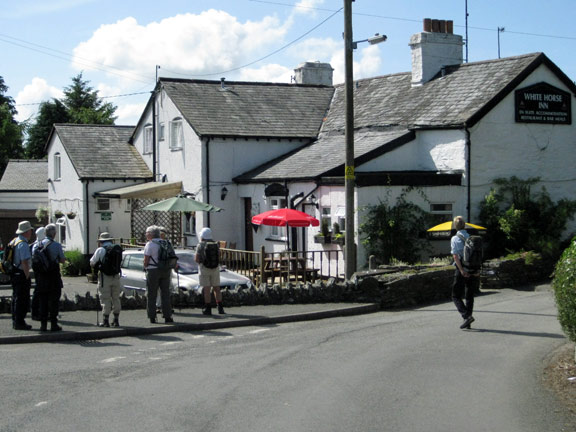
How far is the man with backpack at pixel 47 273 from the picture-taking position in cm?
1300

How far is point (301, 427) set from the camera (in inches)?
294

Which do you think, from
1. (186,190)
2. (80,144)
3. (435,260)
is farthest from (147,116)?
(435,260)

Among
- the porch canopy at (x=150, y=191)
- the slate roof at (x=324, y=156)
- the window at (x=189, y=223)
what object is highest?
the slate roof at (x=324, y=156)

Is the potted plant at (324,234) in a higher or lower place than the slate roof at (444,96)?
lower

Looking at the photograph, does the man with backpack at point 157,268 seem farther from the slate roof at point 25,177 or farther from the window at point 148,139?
the slate roof at point 25,177

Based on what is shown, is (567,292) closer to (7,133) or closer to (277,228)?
(277,228)

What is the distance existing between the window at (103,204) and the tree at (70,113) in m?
36.6

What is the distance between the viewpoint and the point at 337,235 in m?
22.3

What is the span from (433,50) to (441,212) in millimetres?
7121

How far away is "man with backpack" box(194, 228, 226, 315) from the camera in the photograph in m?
15.0

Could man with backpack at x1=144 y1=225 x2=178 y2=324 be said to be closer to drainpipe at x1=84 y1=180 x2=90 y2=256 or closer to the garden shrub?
the garden shrub

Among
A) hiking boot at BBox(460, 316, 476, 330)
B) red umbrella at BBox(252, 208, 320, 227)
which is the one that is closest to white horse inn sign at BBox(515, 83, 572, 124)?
red umbrella at BBox(252, 208, 320, 227)

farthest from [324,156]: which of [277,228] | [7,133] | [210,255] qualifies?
[7,133]

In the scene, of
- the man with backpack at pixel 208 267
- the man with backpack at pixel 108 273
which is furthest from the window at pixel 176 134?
the man with backpack at pixel 108 273
